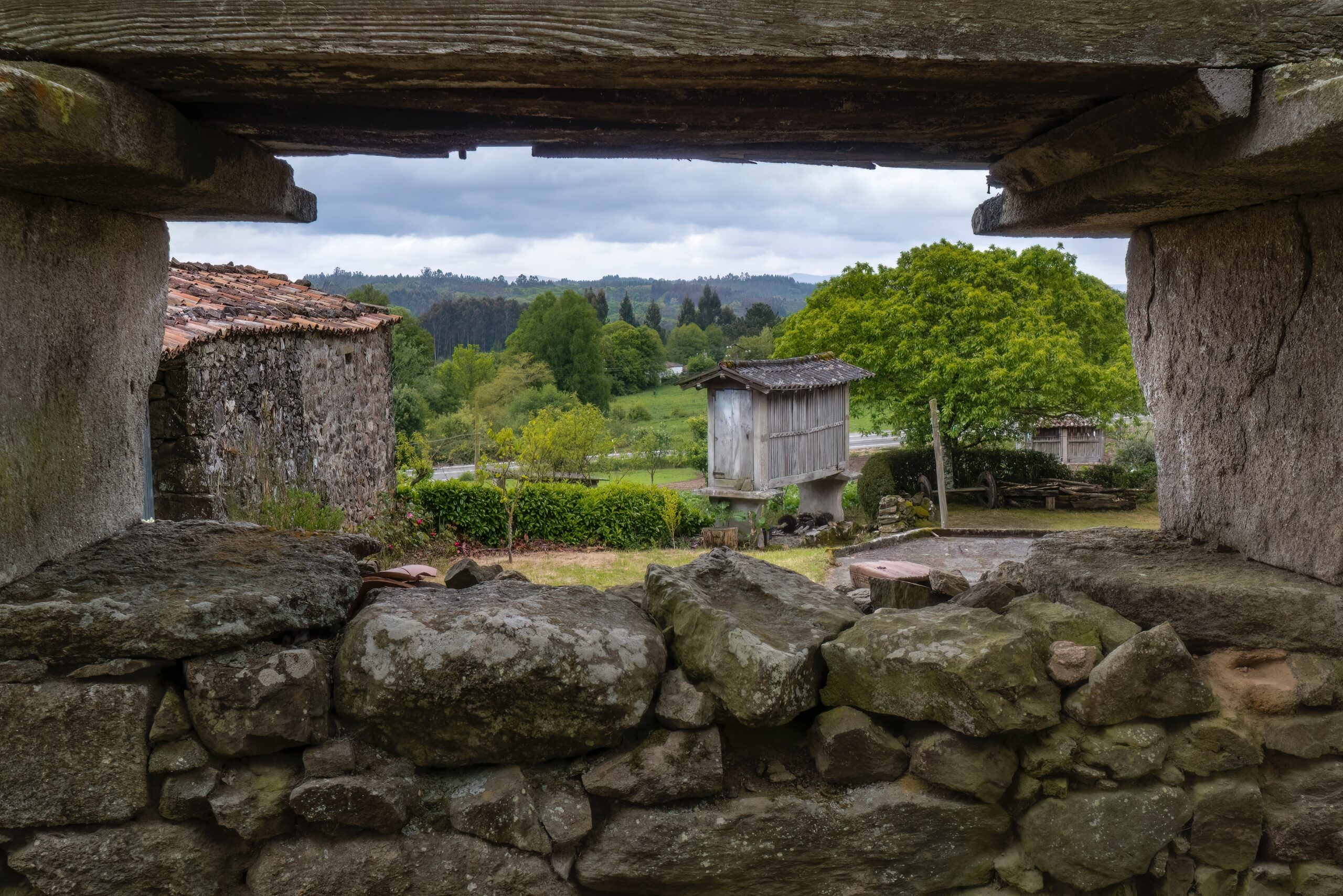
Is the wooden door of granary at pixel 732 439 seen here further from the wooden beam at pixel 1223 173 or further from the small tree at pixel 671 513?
the wooden beam at pixel 1223 173

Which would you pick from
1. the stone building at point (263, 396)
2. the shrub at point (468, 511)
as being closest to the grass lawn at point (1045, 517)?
the shrub at point (468, 511)

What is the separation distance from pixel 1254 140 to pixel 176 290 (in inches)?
428

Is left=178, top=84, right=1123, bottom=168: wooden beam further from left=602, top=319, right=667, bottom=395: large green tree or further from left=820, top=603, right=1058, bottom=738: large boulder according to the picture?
left=602, top=319, right=667, bottom=395: large green tree

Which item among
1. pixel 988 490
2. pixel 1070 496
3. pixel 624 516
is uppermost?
pixel 624 516

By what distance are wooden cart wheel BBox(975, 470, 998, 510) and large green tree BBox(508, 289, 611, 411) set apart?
32.7 metres

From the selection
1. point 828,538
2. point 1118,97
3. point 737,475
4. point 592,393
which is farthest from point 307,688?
point 592,393

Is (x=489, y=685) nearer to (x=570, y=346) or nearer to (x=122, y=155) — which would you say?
(x=122, y=155)

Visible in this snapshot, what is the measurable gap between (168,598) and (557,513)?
1561 cm

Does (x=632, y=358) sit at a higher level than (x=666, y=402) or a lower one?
higher

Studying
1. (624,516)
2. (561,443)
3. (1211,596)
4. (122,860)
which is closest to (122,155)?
(122,860)

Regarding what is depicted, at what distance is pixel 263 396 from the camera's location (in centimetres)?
1072

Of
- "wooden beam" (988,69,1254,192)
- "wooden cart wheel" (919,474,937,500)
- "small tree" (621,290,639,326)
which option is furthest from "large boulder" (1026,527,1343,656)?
"small tree" (621,290,639,326)

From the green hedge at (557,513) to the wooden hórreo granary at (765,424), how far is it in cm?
421

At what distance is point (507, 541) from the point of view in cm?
1648
